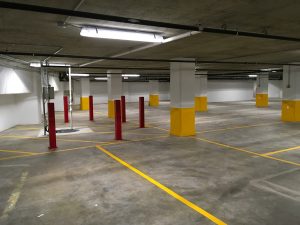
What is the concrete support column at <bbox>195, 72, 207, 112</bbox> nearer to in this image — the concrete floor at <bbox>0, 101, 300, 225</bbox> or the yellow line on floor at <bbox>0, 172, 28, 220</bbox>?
the concrete floor at <bbox>0, 101, 300, 225</bbox>

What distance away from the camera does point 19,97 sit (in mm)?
15312

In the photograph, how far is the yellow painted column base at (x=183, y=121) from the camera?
1108 centimetres

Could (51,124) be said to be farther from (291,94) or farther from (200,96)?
(200,96)

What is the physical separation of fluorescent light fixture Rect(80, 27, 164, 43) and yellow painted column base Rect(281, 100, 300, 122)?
1211 centimetres

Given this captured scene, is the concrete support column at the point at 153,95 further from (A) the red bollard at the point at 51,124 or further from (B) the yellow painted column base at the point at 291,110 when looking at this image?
(A) the red bollard at the point at 51,124

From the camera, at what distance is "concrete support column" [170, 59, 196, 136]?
10.9m

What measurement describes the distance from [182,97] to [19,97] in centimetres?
1045

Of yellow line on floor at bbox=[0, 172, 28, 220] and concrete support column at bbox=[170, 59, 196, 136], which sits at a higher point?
concrete support column at bbox=[170, 59, 196, 136]

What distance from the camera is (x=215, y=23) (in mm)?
5410

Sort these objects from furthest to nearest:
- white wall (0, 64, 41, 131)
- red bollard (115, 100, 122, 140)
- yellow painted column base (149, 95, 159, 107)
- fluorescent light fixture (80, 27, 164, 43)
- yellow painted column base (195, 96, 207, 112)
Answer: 1. yellow painted column base (149, 95, 159, 107)
2. yellow painted column base (195, 96, 207, 112)
3. white wall (0, 64, 41, 131)
4. red bollard (115, 100, 122, 140)
5. fluorescent light fixture (80, 27, 164, 43)

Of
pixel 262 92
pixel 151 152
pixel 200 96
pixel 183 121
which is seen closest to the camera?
pixel 151 152

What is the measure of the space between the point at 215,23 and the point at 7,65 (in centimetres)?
934

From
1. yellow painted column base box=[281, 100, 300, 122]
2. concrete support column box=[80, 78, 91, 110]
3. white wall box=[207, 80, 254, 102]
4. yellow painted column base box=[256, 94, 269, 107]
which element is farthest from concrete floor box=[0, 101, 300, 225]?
white wall box=[207, 80, 254, 102]

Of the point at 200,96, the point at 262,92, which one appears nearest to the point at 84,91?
the point at 200,96
